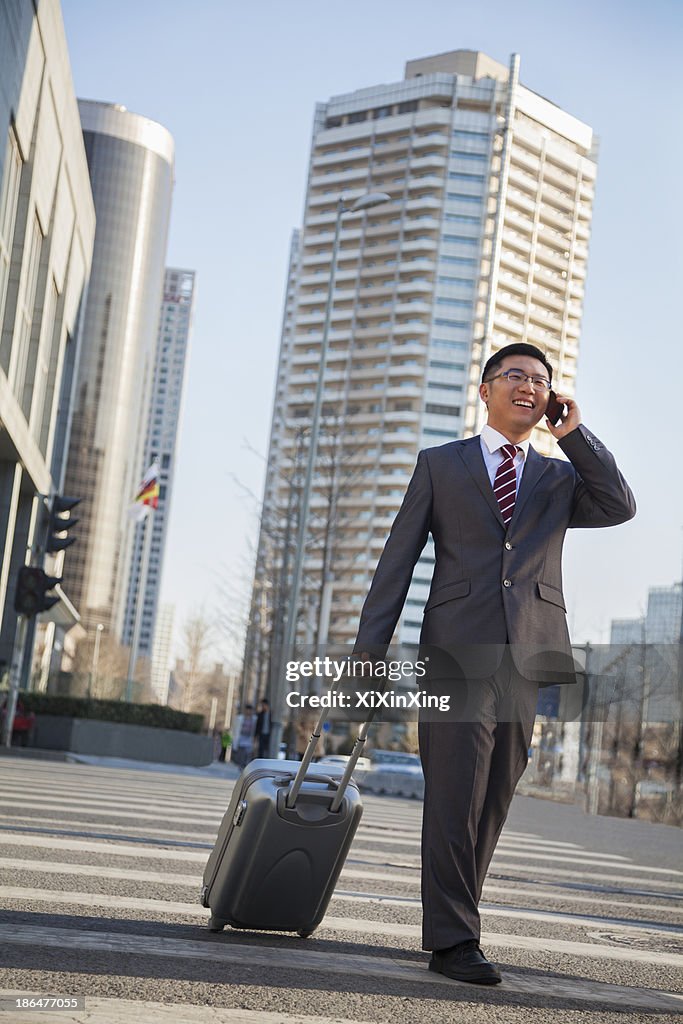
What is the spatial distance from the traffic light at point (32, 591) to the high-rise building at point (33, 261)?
7.41 feet

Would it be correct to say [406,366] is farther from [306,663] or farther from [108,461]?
[306,663]

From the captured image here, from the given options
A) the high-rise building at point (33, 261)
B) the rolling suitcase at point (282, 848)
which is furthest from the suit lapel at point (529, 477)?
the high-rise building at point (33, 261)

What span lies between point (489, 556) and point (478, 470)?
1.06ft

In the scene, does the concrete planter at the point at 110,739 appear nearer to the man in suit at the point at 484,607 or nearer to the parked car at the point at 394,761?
the parked car at the point at 394,761

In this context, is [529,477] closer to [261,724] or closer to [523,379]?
[523,379]

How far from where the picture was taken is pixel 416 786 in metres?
30.4

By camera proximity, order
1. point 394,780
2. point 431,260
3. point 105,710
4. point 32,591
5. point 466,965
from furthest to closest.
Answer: point 431,260, point 394,780, point 105,710, point 32,591, point 466,965

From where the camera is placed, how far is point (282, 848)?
13.9ft

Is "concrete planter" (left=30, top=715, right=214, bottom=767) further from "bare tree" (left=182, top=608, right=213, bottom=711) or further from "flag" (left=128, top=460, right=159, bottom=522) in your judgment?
"bare tree" (left=182, top=608, right=213, bottom=711)

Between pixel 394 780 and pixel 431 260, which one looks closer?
pixel 394 780

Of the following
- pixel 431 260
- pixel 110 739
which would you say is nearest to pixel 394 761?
pixel 110 739

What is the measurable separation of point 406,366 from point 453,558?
113 m

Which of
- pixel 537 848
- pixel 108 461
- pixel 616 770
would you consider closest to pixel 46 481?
pixel 616 770

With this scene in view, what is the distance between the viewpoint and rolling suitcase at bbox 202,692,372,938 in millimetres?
4207
